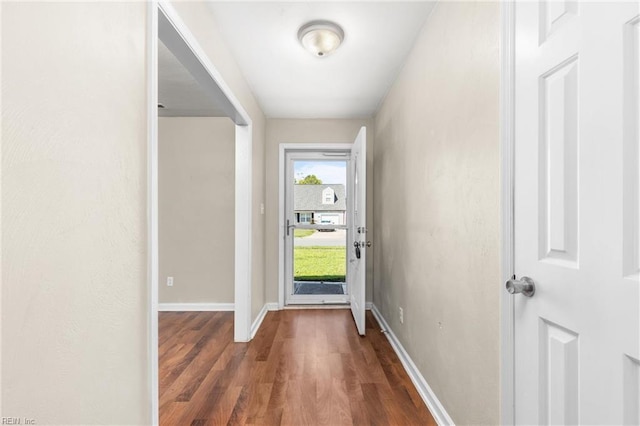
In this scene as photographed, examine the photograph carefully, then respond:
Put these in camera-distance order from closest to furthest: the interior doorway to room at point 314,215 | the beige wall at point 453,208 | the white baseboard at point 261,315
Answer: the beige wall at point 453,208 → the white baseboard at point 261,315 → the interior doorway to room at point 314,215

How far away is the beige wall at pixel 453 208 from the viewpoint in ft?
4.33

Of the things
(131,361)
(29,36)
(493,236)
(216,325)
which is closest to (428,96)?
(493,236)

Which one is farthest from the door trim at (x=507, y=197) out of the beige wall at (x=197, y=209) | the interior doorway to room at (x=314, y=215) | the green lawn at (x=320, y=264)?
the beige wall at (x=197, y=209)

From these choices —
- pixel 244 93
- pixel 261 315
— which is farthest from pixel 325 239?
pixel 244 93

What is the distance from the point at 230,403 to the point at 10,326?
160cm

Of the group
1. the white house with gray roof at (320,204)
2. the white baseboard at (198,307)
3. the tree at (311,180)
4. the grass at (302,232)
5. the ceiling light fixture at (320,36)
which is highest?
the ceiling light fixture at (320,36)

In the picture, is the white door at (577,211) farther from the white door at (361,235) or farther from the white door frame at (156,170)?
the white door at (361,235)

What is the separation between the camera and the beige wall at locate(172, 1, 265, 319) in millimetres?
1737

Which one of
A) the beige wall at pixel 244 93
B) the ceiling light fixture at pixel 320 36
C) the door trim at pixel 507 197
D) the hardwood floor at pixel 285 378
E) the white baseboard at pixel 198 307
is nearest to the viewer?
the door trim at pixel 507 197

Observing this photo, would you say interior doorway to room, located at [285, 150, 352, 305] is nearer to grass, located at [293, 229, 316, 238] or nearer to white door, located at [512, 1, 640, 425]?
grass, located at [293, 229, 316, 238]

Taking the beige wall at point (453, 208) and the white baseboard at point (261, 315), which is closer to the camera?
the beige wall at point (453, 208)

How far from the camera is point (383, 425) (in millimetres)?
1760

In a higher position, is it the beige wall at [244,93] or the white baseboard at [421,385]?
the beige wall at [244,93]

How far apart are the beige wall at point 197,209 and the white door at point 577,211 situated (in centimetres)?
346
